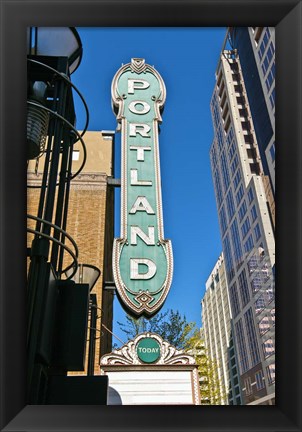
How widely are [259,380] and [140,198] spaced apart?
51.3 meters

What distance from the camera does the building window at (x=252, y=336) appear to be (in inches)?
2226

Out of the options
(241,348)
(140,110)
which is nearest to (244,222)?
(241,348)

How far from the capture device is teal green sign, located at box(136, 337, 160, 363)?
34.2ft

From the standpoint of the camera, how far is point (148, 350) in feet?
34.5

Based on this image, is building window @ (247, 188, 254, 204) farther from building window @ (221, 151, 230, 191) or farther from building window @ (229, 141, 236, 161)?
building window @ (221, 151, 230, 191)

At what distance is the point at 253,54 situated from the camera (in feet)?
190

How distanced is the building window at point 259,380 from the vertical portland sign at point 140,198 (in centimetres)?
4851

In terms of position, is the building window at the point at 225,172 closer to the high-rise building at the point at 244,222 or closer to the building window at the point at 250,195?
the high-rise building at the point at 244,222

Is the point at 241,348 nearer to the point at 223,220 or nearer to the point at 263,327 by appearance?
the point at 263,327
